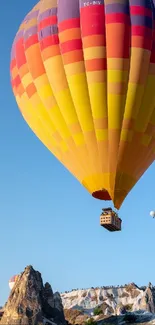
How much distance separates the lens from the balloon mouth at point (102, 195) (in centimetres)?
4231

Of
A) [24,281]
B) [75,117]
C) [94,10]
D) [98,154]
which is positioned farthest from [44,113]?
[24,281]

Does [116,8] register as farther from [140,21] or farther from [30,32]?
[30,32]

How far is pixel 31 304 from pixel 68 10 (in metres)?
49.4

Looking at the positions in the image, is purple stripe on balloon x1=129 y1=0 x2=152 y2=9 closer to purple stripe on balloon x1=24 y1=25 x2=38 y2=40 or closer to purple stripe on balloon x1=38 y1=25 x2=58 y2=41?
purple stripe on balloon x1=38 y1=25 x2=58 y2=41

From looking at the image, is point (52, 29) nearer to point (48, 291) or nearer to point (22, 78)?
point (22, 78)

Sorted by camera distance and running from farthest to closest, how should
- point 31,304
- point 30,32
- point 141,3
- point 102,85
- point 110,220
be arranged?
point 31,304, point 30,32, point 141,3, point 110,220, point 102,85

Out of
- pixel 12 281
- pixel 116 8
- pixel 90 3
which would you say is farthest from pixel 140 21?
pixel 12 281

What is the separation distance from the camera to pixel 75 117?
42.5 m

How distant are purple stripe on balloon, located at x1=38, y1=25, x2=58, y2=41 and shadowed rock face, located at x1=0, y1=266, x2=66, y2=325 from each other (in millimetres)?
45644

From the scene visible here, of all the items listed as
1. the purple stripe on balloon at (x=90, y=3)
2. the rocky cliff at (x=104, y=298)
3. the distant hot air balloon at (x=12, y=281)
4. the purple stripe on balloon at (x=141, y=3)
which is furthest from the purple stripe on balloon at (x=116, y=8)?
the rocky cliff at (x=104, y=298)

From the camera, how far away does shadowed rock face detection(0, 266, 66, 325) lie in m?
77.6

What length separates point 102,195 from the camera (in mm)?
43000

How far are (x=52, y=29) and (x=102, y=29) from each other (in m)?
4.14

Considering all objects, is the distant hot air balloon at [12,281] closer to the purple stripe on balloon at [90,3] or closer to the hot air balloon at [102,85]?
the hot air balloon at [102,85]
